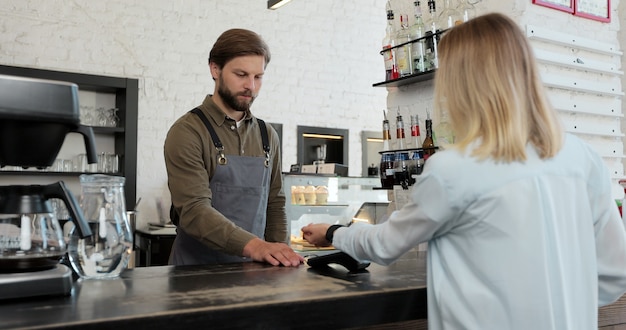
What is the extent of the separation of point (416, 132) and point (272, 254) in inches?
56.5

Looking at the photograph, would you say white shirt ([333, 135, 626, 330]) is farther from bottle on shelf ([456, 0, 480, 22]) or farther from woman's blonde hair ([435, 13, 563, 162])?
Result: bottle on shelf ([456, 0, 480, 22])

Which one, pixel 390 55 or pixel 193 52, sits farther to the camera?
pixel 193 52

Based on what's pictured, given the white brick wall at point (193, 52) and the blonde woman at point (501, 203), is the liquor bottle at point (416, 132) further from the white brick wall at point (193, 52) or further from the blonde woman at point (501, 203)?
the white brick wall at point (193, 52)

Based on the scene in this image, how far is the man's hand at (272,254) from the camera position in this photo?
1.76 m

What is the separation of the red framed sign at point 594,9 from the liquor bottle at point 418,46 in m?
0.70

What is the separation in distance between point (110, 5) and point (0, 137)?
15.6ft

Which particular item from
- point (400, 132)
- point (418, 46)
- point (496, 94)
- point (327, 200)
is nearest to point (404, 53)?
point (418, 46)

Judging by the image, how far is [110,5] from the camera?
18.4ft

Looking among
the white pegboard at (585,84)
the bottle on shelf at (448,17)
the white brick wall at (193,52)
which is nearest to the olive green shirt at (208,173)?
the bottle on shelf at (448,17)

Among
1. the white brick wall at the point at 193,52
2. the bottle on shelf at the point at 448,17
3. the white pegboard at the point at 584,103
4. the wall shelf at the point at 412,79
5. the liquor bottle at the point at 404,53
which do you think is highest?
the white brick wall at the point at 193,52

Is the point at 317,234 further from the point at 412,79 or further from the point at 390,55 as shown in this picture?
the point at 390,55

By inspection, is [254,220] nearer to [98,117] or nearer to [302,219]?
[302,219]

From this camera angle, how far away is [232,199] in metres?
2.27

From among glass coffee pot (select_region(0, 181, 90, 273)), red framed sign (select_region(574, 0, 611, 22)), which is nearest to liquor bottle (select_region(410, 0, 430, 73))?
red framed sign (select_region(574, 0, 611, 22))
